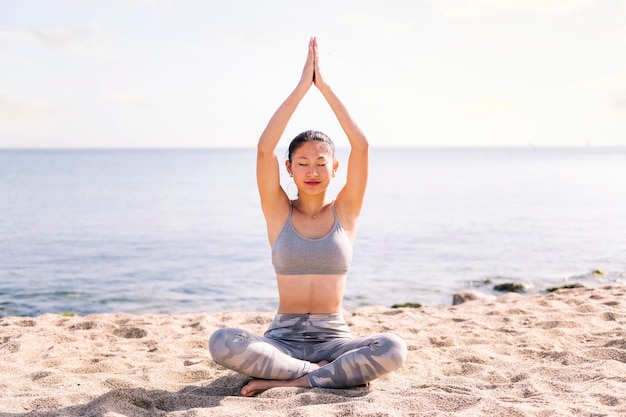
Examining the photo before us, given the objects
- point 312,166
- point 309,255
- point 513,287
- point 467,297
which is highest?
point 312,166

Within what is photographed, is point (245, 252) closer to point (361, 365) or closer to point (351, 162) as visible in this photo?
point (351, 162)

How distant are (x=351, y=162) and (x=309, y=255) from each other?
0.82 meters

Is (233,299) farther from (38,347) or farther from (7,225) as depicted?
(7,225)

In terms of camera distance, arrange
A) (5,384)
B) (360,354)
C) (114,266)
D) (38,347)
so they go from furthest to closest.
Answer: (114,266), (38,347), (5,384), (360,354)

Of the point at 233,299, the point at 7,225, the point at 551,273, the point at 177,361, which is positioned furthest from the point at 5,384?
the point at 7,225

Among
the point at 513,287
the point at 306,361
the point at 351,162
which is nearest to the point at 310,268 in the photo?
the point at 306,361

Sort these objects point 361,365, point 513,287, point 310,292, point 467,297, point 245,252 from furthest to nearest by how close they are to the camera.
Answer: point 245,252, point 513,287, point 467,297, point 310,292, point 361,365

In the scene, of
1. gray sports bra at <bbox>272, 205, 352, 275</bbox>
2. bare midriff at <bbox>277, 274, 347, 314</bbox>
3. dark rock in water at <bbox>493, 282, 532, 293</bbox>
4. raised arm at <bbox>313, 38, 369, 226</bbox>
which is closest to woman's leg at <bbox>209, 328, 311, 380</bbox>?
bare midriff at <bbox>277, 274, 347, 314</bbox>

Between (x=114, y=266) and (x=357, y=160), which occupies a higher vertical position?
(x=357, y=160)

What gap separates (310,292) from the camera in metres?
4.79

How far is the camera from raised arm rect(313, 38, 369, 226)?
4941 millimetres

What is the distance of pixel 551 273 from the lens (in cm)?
1500

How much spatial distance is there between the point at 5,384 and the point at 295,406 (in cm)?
234

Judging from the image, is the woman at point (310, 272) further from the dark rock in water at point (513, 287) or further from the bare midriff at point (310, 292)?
the dark rock in water at point (513, 287)
